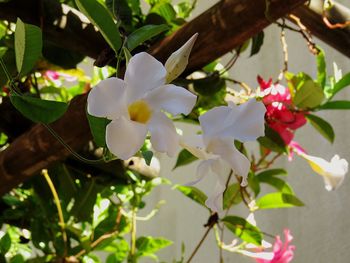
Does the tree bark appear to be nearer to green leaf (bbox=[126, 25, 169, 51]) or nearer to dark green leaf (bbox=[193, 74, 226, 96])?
dark green leaf (bbox=[193, 74, 226, 96])

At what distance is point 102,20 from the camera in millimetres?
349

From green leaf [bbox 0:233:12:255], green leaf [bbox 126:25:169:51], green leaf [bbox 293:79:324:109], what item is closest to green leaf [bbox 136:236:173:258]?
green leaf [bbox 0:233:12:255]

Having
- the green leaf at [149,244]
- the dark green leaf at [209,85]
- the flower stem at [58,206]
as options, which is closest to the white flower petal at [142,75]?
the dark green leaf at [209,85]

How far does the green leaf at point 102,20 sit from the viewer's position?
0.34m

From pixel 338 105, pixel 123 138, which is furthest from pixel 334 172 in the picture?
pixel 123 138

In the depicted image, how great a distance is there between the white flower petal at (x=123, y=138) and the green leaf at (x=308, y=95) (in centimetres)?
48

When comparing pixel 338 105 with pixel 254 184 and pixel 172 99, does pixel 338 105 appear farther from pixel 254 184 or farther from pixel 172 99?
pixel 172 99

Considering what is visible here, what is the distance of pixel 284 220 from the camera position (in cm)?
109

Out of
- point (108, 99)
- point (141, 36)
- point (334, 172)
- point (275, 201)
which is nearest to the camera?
point (108, 99)

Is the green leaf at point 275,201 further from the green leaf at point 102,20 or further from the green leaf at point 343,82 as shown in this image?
the green leaf at point 102,20

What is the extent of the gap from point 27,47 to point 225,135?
134mm

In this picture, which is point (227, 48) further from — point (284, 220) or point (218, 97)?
point (284, 220)

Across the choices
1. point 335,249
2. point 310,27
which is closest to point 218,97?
point 310,27

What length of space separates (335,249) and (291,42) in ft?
1.42
